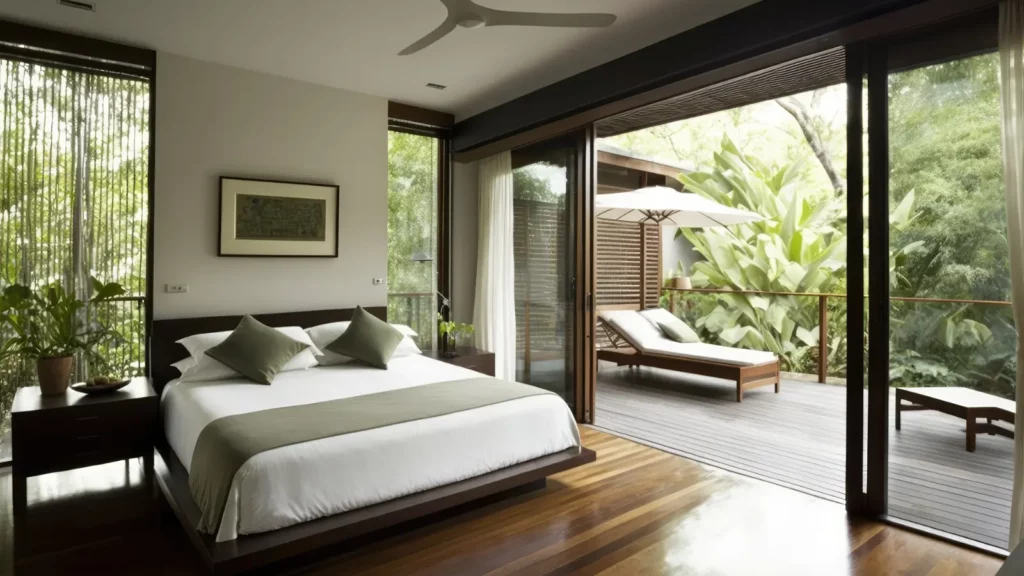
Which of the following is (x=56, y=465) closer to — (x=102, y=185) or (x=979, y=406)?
(x=102, y=185)

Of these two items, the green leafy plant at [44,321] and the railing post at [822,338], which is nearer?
the green leafy plant at [44,321]

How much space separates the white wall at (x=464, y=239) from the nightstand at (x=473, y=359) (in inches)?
27.3

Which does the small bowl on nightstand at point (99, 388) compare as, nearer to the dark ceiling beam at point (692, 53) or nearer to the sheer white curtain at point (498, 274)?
the sheer white curtain at point (498, 274)

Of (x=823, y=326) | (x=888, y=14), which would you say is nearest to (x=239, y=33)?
(x=888, y=14)

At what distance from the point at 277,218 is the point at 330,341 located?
1108 millimetres

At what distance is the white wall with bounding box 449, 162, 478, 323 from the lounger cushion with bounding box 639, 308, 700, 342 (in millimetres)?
2191

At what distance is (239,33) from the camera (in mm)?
3752

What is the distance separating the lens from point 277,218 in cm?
462

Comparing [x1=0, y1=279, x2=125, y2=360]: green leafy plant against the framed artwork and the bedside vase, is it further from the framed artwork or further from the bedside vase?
the bedside vase

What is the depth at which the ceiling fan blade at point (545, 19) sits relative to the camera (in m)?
2.65

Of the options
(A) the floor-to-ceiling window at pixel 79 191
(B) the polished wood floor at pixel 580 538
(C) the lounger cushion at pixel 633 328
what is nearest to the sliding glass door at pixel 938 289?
(B) the polished wood floor at pixel 580 538

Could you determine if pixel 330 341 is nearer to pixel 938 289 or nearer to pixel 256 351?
pixel 256 351

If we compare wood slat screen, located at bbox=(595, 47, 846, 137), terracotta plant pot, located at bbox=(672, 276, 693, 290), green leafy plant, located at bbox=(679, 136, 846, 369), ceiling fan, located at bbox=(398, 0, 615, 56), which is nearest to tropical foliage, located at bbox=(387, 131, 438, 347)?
wood slat screen, located at bbox=(595, 47, 846, 137)

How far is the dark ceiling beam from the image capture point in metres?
2.73
